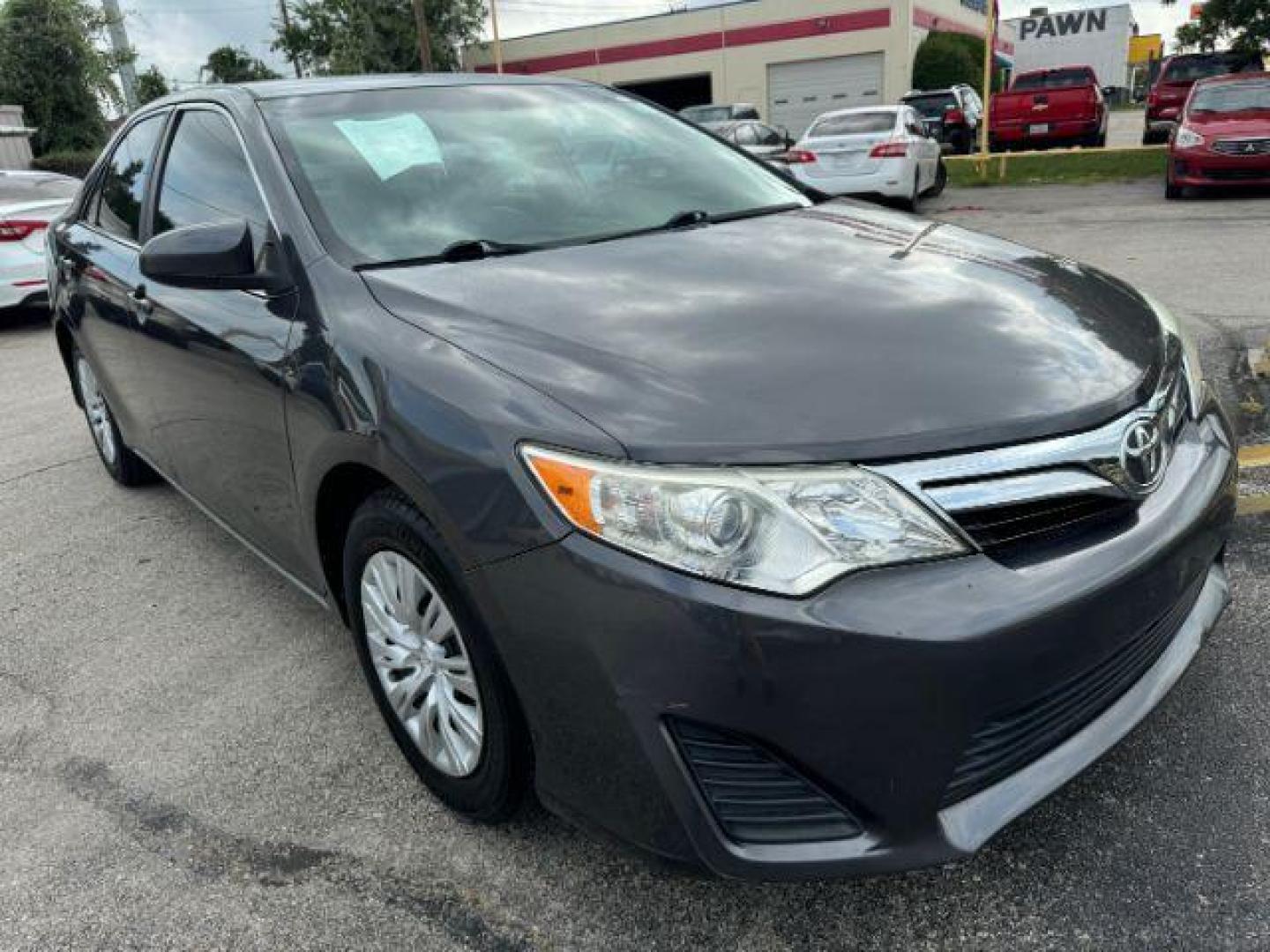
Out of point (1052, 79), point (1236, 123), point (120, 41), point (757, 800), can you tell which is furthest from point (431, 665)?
point (120, 41)

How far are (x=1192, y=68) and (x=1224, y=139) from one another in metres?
9.25

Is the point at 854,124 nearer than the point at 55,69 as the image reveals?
Yes

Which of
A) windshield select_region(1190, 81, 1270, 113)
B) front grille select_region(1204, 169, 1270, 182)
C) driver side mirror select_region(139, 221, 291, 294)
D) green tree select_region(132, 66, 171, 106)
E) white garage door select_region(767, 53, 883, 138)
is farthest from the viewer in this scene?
green tree select_region(132, 66, 171, 106)

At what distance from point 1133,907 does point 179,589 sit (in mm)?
3100

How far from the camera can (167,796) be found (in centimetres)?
246

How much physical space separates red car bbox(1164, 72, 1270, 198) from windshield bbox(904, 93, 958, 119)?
11301 mm

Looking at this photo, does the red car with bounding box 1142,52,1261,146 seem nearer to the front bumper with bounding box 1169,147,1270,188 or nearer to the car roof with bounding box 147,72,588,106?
the front bumper with bounding box 1169,147,1270,188

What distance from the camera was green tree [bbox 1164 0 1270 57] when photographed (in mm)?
15391

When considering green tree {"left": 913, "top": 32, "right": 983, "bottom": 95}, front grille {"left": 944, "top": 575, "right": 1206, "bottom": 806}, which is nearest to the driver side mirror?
front grille {"left": 944, "top": 575, "right": 1206, "bottom": 806}

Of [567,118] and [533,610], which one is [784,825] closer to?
[533,610]

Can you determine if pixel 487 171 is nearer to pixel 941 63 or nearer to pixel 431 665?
pixel 431 665

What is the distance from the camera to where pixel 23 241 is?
8.69m

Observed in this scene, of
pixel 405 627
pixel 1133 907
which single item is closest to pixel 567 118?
pixel 405 627

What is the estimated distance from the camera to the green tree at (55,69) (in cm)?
2150
